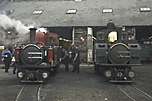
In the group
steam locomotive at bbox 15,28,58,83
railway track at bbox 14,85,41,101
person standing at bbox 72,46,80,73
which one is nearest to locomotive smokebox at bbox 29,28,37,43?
steam locomotive at bbox 15,28,58,83

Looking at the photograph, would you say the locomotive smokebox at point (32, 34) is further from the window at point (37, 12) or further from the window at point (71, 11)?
the window at point (37, 12)

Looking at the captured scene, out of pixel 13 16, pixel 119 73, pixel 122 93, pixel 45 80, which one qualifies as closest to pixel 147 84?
pixel 119 73

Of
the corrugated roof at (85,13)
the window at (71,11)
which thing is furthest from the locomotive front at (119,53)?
the window at (71,11)

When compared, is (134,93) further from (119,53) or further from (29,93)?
(29,93)

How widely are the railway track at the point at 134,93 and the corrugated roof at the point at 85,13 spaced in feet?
67.9

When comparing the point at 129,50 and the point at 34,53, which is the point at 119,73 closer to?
the point at 129,50

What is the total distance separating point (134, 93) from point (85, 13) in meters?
25.5

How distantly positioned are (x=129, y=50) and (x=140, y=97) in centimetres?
473

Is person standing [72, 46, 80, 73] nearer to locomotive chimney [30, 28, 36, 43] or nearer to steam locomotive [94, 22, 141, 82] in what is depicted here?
steam locomotive [94, 22, 141, 82]

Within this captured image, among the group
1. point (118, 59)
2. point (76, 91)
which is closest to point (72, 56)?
point (118, 59)

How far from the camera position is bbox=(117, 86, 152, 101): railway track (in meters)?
13.4

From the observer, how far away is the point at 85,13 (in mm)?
39500

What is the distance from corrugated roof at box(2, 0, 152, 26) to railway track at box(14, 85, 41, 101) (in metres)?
20.7

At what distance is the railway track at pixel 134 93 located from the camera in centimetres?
1345
